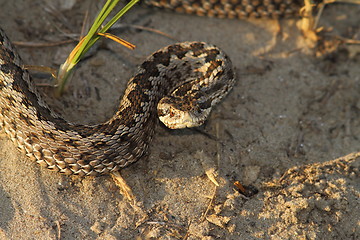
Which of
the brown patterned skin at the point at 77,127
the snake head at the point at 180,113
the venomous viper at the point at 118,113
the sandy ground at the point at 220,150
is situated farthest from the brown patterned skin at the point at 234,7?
the snake head at the point at 180,113

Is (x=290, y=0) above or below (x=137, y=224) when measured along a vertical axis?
above

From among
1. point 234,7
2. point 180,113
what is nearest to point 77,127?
point 180,113

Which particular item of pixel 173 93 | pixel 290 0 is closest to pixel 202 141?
pixel 173 93

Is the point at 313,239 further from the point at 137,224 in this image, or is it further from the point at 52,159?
the point at 52,159

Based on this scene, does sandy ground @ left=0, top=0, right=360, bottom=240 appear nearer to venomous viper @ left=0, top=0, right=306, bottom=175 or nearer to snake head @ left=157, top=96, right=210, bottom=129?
venomous viper @ left=0, top=0, right=306, bottom=175

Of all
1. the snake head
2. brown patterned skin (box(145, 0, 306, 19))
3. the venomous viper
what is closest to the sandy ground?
brown patterned skin (box(145, 0, 306, 19))

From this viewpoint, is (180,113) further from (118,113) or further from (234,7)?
(234,7)
